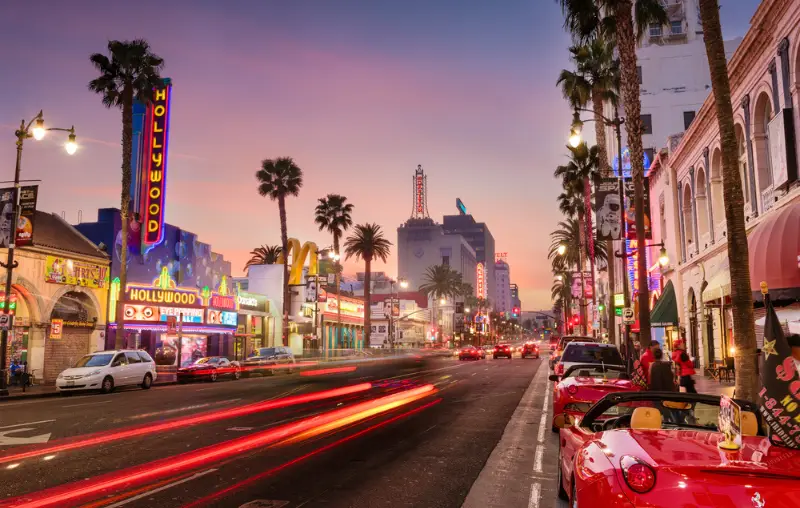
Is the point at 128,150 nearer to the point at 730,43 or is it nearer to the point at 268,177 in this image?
the point at 268,177

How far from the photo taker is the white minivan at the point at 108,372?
77.5ft

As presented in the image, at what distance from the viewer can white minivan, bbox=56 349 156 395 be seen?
23.6 meters

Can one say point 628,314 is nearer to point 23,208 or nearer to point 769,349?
point 769,349

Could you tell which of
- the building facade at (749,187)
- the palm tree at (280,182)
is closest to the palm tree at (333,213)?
the palm tree at (280,182)

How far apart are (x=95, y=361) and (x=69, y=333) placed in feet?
26.7

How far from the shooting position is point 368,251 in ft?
231

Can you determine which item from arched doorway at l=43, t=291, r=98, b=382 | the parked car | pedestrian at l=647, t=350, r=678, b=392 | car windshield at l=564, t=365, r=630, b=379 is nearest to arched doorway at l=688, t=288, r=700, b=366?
car windshield at l=564, t=365, r=630, b=379

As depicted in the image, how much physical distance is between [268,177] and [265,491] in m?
45.6

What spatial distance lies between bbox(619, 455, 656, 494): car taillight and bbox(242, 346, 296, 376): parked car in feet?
116

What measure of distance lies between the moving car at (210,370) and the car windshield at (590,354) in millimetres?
21002

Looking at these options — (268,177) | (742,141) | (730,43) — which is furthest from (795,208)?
(730,43)

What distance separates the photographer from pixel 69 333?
31.8 metres

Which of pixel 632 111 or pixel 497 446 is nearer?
pixel 497 446

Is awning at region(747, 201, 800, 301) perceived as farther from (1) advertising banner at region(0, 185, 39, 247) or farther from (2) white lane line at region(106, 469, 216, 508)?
(1) advertising banner at region(0, 185, 39, 247)
